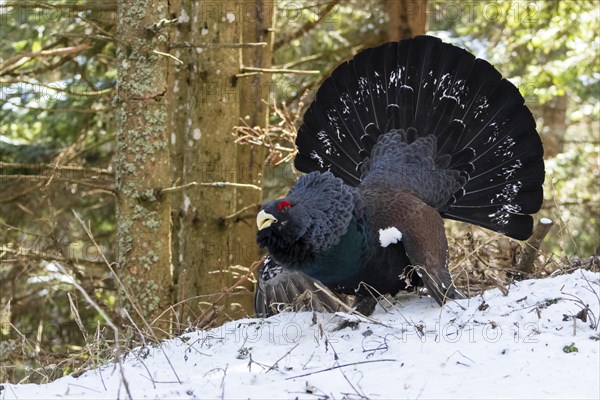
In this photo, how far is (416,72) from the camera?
22.4ft

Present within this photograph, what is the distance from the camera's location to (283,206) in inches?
211

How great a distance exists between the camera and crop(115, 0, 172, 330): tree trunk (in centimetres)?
650

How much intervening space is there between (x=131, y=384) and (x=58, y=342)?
266 inches

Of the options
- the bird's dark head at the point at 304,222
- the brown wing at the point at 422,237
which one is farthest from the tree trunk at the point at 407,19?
the bird's dark head at the point at 304,222

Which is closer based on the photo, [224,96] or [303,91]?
[224,96]

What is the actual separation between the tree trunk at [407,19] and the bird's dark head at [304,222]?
529cm

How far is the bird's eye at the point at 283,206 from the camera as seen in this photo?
536cm

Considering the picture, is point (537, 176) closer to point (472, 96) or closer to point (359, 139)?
point (472, 96)

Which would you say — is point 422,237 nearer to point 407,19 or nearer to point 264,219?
point 264,219

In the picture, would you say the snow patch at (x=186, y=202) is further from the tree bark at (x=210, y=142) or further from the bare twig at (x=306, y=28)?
the bare twig at (x=306, y=28)

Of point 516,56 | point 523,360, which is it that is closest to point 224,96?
point 523,360

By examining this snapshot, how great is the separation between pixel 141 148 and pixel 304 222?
71.5 inches

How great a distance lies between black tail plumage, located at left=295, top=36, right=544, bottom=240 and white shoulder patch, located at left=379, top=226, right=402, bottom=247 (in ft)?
3.83

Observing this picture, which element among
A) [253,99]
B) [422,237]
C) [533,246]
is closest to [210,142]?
[253,99]
